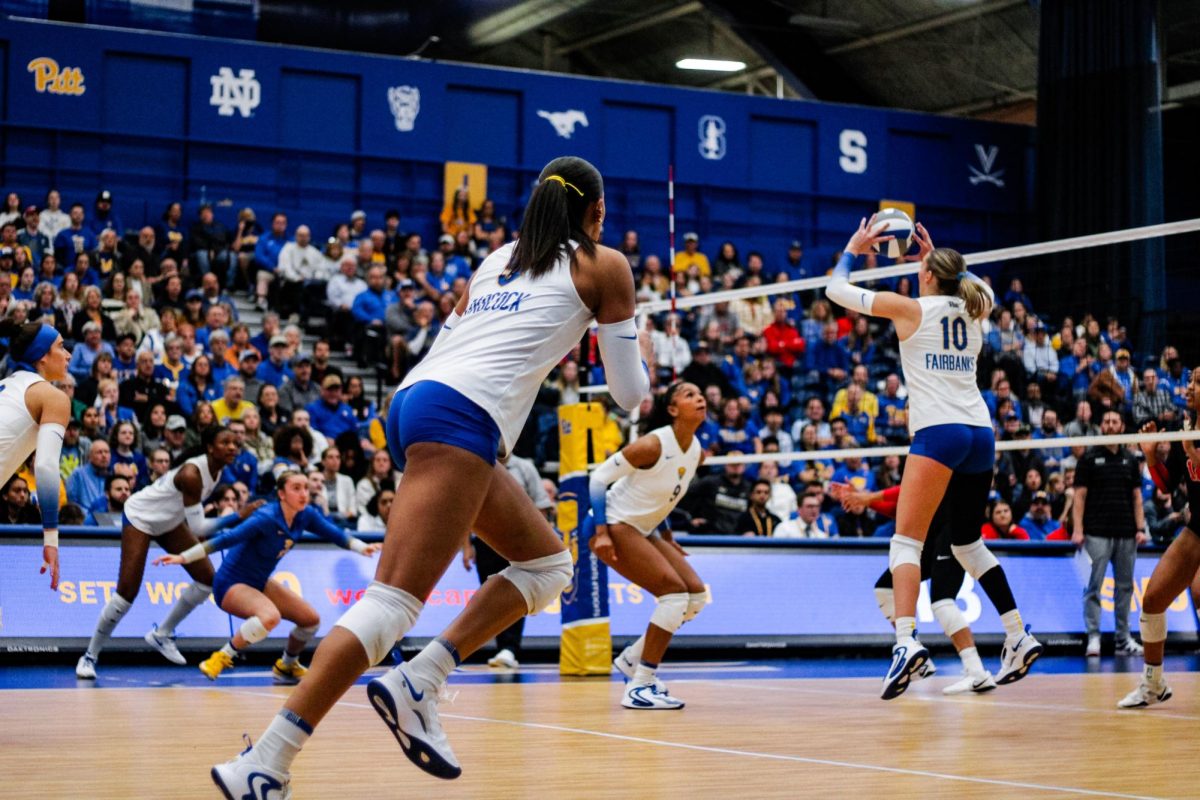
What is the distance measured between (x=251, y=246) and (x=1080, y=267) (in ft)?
39.8

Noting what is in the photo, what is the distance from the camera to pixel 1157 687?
→ 7.64 meters

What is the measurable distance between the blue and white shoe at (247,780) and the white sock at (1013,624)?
5.15 m

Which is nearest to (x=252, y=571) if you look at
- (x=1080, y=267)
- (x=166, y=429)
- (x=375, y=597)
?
(x=166, y=429)

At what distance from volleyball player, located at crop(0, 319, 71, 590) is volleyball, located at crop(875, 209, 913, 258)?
4.06 metres

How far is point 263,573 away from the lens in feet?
33.8

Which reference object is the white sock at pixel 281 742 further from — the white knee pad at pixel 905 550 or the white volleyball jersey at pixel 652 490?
the white volleyball jersey at pixel 652 490

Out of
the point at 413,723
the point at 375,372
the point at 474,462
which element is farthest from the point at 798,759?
the point at 375,372

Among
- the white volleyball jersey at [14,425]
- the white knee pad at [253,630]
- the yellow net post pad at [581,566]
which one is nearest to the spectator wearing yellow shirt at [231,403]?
the yellow net post pad at [581,566]

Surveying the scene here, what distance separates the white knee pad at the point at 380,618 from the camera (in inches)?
153

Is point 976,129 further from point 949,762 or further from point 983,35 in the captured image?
point 949,762

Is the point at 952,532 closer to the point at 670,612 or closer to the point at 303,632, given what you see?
the point at 670,612

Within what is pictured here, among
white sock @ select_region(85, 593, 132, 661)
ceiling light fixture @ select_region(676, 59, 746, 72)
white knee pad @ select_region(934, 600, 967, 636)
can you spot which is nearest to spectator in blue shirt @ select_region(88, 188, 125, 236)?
white sock @ select_region(85, 593, 132, 661)

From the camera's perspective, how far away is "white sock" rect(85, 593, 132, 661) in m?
10.4

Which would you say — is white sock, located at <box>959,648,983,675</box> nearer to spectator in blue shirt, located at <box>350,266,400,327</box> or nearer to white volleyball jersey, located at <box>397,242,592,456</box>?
white volleyball jersey, located at <box>397,242,592,456</box>
